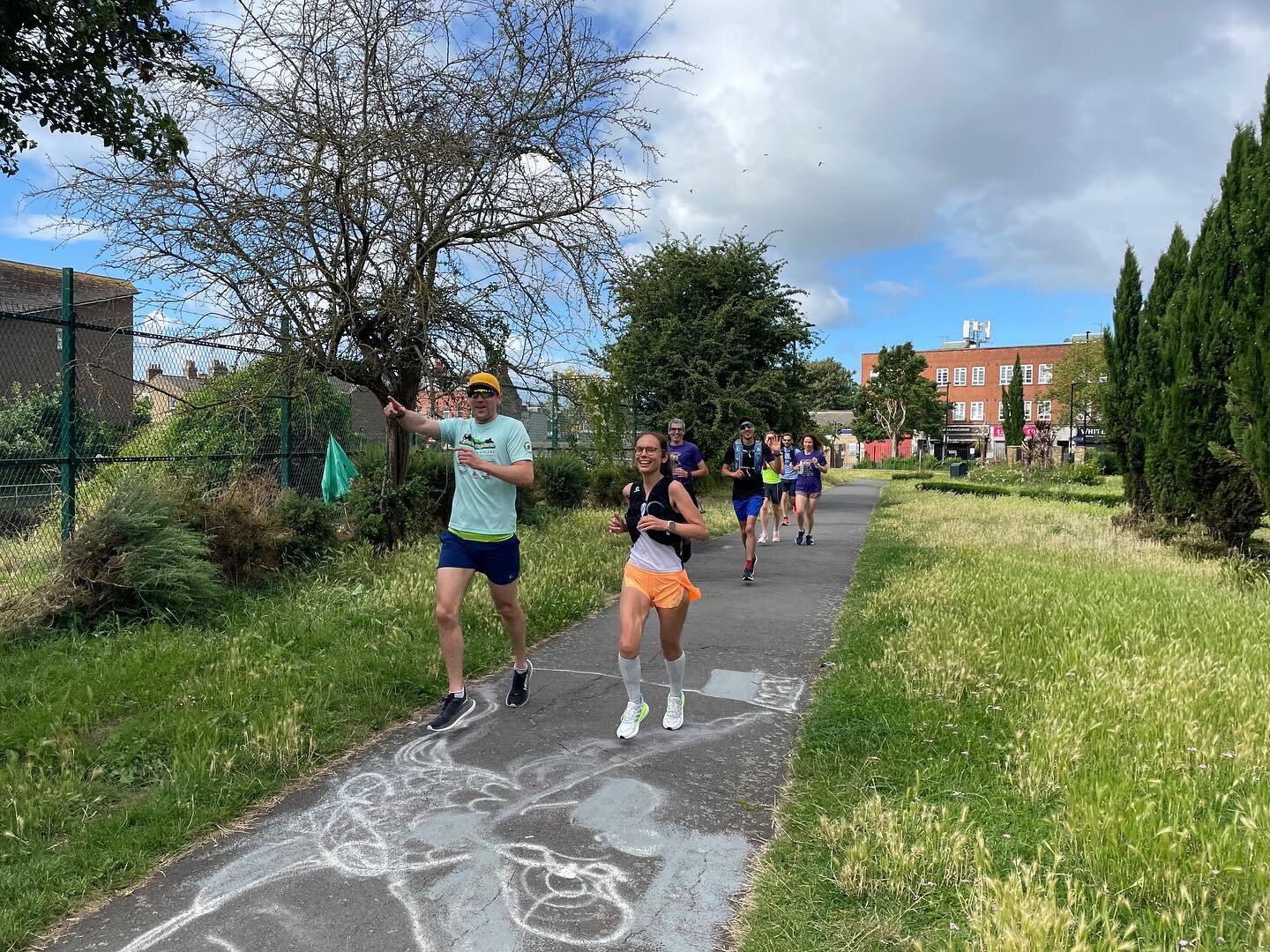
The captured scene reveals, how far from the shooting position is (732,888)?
2.90 m

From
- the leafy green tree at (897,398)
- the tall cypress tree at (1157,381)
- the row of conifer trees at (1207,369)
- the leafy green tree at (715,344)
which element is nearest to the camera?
the row of conifer trees at (1207,369)

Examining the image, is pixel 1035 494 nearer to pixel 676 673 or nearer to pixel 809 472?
pixel 809 472

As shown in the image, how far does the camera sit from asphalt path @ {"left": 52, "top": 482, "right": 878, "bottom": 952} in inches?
104

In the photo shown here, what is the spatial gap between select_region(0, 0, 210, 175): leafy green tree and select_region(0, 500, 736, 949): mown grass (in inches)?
122

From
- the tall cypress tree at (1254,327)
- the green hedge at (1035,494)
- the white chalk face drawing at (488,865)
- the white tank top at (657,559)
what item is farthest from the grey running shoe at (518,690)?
the green hedge at (1035,494)

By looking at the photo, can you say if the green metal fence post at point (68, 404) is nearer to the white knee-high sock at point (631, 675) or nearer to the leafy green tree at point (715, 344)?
the white knee-high sock at point (631, 675)

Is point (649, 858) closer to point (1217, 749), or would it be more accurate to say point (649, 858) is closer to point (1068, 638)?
point (1217, 749)

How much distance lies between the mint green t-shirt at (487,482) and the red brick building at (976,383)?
83.0 metres

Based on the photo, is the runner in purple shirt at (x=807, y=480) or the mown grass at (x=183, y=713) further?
the runner in purple shirt at (x=807, y=480)

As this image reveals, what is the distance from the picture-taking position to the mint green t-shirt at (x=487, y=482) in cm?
459

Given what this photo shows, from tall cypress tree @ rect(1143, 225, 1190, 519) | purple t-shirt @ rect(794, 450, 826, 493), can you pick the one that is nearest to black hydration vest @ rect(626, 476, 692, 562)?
purple t-shirt @ rect(794, 450, 826, 493)

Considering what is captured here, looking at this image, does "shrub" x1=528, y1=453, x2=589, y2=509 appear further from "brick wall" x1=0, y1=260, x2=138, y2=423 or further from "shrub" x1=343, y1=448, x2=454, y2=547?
"brick wall" x1=0, y1=260, x2=138, y2=423

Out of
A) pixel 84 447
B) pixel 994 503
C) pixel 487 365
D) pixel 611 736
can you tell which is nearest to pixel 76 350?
pixel 84 447

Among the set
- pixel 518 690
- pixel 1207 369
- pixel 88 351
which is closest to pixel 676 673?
pixel 518 690
